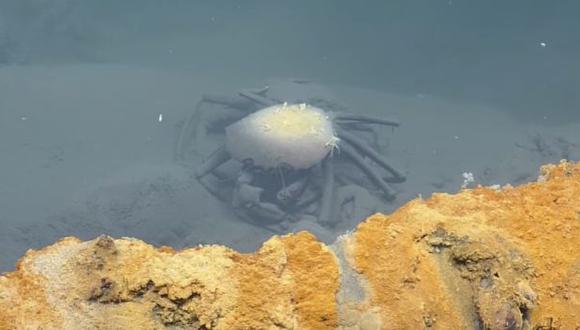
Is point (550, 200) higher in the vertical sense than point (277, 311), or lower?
higher

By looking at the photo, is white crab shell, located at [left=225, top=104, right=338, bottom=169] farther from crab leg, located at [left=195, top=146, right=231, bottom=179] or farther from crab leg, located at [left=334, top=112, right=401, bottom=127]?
crab leg, located at [left=334, top=112, right=401, bottom=127]

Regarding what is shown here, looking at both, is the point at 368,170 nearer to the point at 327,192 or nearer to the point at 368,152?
the point at 368,152

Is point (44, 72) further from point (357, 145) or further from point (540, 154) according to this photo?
point (540, 154)

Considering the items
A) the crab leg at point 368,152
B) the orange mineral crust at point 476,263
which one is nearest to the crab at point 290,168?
the crab leg at point 368,152

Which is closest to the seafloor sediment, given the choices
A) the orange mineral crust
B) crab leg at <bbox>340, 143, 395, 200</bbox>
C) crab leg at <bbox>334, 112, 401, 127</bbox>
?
the orange mineral crust

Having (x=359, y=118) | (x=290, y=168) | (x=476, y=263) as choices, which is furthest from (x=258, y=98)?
(x=476, y=263)

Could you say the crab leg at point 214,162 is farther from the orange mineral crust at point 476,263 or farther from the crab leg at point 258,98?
the orange mineral crust at point 476,263

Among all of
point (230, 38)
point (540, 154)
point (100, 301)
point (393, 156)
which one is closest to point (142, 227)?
point (393, 156)
